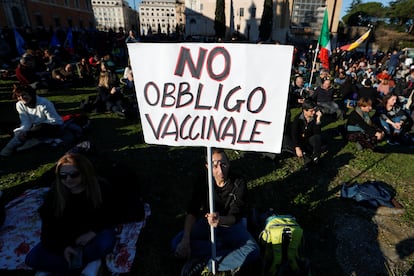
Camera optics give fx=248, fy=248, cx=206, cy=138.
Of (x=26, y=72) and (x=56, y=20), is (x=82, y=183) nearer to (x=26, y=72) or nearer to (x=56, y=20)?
(x=26, y=72)

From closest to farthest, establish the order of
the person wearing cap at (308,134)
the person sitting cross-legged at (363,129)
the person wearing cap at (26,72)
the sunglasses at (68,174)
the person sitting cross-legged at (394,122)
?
the sunglasses at (68,174) → the person wearing cap at (308,134) → the person sitting cross-legged at (363,129) → the person sitting cross-legged at (394,122) → the person wearing cap at (26,72)

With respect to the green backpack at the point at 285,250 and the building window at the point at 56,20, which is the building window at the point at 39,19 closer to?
the building window at the point at 56,20

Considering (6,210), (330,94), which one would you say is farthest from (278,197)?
(330,94)

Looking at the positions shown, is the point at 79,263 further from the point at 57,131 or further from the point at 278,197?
the point at 57,131

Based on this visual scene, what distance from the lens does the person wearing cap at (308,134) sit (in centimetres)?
465

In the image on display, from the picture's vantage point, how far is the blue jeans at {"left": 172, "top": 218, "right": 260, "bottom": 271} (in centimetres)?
242

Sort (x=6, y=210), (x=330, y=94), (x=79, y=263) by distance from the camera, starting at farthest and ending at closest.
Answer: (x=330, y=94) → (x=6, y=210) → (x=79, y=263)

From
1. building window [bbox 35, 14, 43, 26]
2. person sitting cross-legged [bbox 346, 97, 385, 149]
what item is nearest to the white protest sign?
person sitting cross-legged [bbox 346, 97, 385, 149]

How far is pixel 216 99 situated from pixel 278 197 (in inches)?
104

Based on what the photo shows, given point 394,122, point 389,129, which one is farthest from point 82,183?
point 394,122

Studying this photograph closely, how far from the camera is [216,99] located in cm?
171

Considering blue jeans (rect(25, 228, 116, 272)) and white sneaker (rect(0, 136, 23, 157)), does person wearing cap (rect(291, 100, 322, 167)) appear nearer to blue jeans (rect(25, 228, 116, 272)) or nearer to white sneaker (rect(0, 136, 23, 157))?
blue jeans (rect(25, 228, 116, 272))

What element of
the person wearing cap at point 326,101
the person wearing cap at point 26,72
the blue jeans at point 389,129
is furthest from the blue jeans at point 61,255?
the person wearing cap at point 26,72

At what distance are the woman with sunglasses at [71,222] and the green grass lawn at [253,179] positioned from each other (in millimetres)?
588
